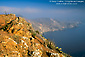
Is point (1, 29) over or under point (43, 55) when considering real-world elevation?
over

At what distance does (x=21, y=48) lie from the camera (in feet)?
63.2

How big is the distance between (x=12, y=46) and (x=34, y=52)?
5721mm

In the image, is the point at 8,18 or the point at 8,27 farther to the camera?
the point at 8,18

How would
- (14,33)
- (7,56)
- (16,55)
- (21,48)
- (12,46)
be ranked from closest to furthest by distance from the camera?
(7,56) < (16,55) < (12,46) < (21,48) < (14,33)

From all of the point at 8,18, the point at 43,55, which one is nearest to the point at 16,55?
the point at 43,55

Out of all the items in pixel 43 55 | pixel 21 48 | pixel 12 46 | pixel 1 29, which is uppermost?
pixel 1 29

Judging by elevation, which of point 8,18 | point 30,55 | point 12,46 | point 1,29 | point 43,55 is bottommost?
point 43,55

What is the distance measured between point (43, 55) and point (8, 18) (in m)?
19.6

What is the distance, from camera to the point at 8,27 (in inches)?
968

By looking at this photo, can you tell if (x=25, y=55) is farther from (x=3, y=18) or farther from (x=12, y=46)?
(x=3, y=18)

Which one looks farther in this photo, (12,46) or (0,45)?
(12,46)

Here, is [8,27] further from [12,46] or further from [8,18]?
[12,46]

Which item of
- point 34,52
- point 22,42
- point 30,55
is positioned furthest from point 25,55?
point 22,42

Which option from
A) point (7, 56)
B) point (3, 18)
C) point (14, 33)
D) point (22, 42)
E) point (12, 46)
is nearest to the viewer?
point (7, 56)
